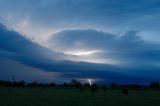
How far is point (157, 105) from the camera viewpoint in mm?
43719

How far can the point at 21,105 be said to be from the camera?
40.5m

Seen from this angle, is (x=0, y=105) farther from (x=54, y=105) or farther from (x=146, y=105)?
(x=146, y=105)

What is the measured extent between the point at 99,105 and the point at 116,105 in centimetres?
234

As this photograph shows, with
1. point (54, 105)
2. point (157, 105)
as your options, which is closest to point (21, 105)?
point (54, 105)

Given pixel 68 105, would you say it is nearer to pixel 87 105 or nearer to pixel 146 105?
pixel 87 105

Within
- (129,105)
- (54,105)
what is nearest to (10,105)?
(54,105)

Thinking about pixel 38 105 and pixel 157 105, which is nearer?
pixel 38 105

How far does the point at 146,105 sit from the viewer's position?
42750 millimetres

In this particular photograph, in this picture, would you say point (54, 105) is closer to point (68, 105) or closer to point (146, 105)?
point (68, 105)

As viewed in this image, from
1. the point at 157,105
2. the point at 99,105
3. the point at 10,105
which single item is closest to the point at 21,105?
the point at 10,105

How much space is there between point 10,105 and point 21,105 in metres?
1.27

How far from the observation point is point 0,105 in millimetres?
39781

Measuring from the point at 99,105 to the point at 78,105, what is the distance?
2.58 m

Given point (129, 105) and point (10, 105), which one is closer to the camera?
point (10, 105)
